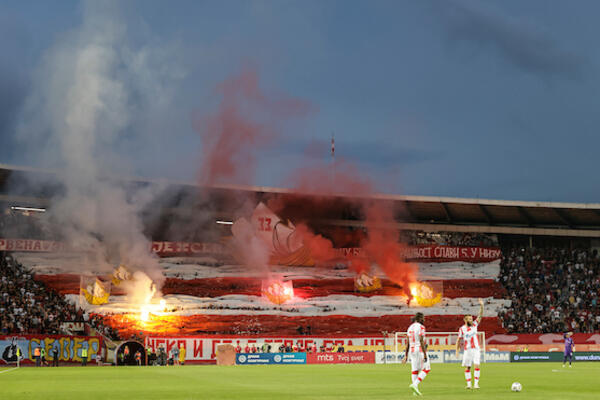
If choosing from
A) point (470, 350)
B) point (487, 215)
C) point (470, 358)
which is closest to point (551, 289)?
point (487, 215)

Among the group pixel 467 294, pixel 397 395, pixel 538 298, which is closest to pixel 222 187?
pixel 467 294

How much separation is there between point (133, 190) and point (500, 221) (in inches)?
1418

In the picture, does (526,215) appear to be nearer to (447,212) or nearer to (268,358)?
(447,212)

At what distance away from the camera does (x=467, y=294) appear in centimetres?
6475

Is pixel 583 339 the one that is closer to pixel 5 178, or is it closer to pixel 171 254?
pixel 171 254

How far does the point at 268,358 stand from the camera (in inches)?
1866

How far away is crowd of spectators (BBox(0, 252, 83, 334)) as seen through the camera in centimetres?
5191

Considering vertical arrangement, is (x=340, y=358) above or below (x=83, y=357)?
below

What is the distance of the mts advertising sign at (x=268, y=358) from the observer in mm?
47281

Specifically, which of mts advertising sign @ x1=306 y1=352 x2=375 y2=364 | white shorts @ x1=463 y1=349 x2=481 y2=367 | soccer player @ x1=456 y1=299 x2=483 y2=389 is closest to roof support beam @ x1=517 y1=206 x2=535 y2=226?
mts advertising sign @ x1=306 y1=352 x2=375 y2=364

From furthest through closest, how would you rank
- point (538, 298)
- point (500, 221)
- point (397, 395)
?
point (500, 221) → point (538, 298) → point (397, 395)

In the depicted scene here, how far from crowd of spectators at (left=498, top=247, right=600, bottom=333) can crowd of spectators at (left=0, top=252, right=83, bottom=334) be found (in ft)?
125

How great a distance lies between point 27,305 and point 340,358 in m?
25.0

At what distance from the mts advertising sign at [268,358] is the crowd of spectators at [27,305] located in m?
15.0
